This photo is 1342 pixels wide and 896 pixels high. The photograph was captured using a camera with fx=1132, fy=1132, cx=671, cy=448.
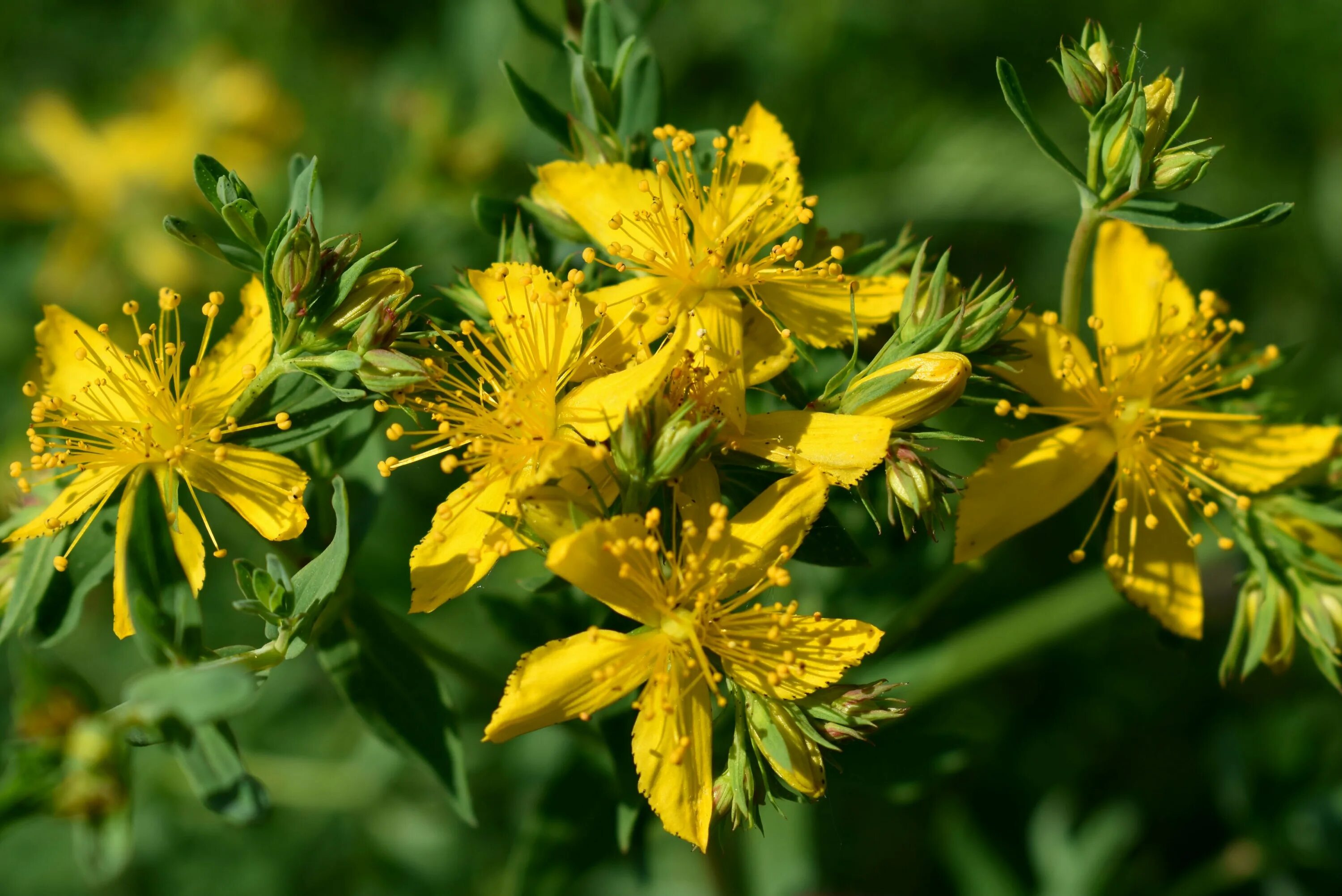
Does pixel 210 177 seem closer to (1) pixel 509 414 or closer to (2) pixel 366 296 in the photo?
(2) pixel 366 296

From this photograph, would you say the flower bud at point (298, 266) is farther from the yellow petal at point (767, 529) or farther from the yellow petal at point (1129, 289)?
the yellow petal at point (1129, 289)

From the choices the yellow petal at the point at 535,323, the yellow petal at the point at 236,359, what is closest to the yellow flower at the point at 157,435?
the yellow petal at the point at 236,359

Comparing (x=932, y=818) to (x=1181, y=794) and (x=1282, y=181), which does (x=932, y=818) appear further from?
(x=1282, y=181)

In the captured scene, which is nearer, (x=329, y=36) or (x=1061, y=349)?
(x=1061, y=349)

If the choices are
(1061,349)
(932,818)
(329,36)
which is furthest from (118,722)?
(329,36)

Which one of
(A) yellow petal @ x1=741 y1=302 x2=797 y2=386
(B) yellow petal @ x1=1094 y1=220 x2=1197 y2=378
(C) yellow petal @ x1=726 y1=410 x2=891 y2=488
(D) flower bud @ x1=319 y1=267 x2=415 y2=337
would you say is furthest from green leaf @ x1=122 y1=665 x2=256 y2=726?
(B) yellow petal @ x1=1094 y1=220 x2=1197 y2=378

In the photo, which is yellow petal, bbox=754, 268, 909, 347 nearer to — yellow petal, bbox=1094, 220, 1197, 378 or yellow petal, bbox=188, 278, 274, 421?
yellow petal, bbox=1094, 220, 1197, 378
